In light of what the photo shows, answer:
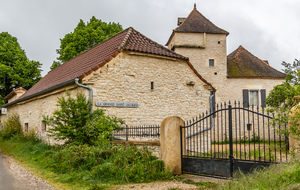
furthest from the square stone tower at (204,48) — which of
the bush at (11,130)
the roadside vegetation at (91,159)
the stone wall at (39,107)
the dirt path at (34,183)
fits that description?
the dirt path at (34,183)

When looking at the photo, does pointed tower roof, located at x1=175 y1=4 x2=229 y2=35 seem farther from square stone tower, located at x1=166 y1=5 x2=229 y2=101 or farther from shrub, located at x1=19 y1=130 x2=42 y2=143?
shrub, located at x1=19 y1=130 x2=42 y2=143

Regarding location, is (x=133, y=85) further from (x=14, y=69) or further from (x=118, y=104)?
(x=14, y=69)

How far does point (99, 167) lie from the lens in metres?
7.53

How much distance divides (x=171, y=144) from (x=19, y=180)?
13.9 ft

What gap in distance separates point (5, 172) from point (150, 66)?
6.99 m

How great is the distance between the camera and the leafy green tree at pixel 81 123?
31.8ft

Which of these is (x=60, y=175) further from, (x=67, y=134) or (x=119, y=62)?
(x=119, y=62)

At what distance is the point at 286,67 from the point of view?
57.2 ft

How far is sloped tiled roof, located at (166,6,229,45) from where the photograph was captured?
21028 millimetres

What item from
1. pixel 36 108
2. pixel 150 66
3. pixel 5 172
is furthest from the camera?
pixel 36 108

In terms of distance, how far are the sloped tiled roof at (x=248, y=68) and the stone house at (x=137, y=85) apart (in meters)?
8.20

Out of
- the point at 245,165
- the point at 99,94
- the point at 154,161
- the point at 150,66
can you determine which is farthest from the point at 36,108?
the point at 245,165

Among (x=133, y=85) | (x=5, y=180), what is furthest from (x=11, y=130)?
(x=5, y=180)

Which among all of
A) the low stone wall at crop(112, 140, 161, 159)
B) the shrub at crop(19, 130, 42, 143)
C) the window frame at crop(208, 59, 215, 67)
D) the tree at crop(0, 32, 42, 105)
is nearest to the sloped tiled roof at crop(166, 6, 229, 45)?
the window frame at crop(208, 59, 215, 67)
